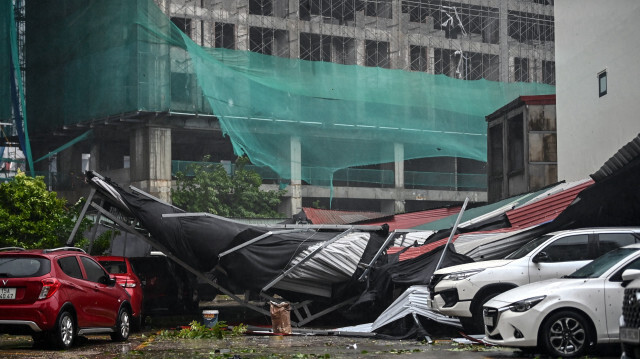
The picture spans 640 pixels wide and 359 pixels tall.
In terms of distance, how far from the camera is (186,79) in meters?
43.1

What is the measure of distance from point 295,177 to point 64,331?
99.7 ft

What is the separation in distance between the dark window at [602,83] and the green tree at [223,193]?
23340mm

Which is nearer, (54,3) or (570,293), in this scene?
(570,293)

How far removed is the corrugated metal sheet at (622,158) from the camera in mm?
14180

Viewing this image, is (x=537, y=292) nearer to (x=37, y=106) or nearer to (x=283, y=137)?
(x=283, y=137)

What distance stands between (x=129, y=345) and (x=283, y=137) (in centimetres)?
2707

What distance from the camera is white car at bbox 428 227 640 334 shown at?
45.9 ft

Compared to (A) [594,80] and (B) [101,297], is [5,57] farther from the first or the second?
(B) [101,297]

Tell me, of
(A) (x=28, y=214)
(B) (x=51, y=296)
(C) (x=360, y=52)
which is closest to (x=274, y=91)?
(C) (x=360, y=52)

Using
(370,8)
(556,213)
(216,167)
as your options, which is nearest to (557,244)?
(556,213)

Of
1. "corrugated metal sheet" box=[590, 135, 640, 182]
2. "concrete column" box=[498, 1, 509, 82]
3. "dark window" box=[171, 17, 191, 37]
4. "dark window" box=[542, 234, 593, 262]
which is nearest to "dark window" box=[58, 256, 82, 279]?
"dark window" box=[542, 234, 593, 262]

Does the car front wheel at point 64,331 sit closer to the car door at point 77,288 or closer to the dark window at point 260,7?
the car door at point 77,288

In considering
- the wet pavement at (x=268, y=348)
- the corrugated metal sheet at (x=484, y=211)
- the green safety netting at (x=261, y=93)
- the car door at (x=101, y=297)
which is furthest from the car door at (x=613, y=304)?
the green safety netting at (x=261, y=93)

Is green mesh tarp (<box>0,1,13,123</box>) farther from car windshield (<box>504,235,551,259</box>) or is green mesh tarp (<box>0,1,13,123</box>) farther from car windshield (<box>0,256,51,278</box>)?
car windshield (<box>504,235,551,259</box>)
